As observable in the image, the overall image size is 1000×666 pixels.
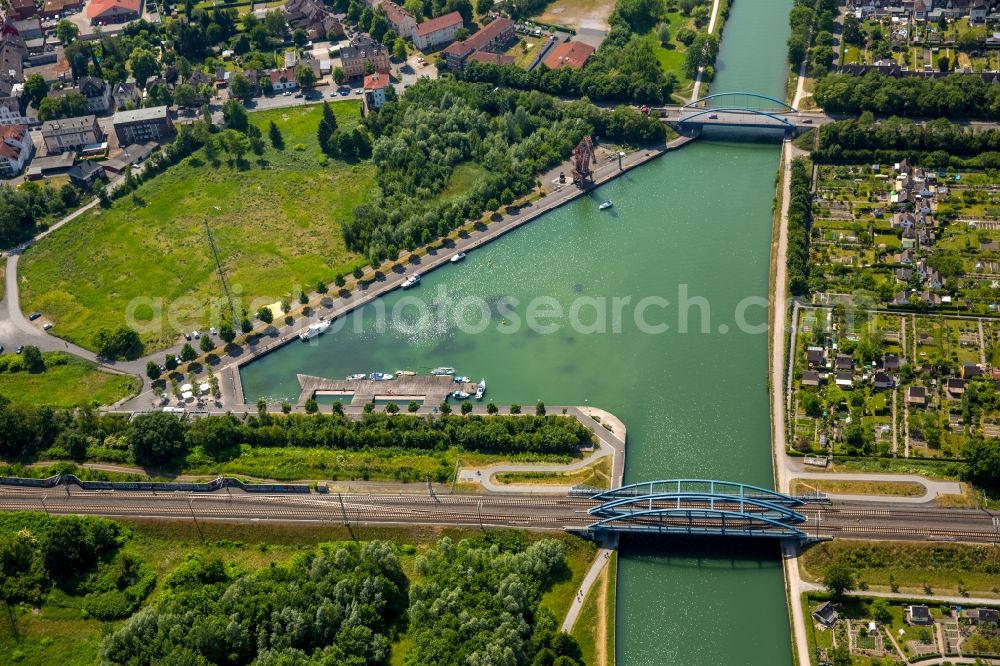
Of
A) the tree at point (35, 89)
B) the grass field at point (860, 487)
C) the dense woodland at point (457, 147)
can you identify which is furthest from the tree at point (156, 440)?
the tree at point (35, 89)

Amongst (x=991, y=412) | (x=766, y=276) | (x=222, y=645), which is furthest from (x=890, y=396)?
(x=222, y=645)

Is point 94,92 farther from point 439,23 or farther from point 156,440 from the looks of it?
point 156,440

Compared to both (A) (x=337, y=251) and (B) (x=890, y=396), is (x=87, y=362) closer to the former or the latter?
(A) (x=337, y=251)

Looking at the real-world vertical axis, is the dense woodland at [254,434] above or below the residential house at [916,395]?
below

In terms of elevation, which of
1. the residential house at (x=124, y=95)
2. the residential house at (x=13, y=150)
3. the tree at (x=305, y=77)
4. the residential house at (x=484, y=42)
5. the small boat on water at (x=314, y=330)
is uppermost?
the residential house at (x=484, y=42)

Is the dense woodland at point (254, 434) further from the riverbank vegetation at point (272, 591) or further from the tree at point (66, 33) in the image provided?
the tree at point (66, 33)

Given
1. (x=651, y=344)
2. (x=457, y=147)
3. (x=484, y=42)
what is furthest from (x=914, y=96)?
(x=484, y=42)

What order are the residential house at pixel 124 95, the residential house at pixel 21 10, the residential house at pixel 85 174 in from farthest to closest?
the residential house at pixel 21 10
the residential house at pixel 124 95
the residential house at pixel 85 174
